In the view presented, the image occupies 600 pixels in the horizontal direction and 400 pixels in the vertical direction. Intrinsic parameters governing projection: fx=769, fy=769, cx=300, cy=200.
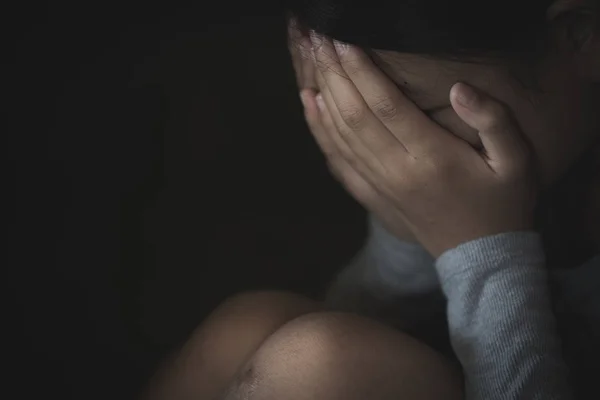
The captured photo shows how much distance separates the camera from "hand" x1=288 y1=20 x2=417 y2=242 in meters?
0.64

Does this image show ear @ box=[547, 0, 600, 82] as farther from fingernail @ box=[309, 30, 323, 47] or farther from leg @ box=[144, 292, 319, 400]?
leg @ box=[144, 292, 319, 400]

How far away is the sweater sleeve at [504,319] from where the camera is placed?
0.57 metres

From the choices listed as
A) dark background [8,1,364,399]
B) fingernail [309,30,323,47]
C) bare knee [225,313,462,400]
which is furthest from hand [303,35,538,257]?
dark background [8,1,364,399]

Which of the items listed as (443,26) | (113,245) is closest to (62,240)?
(113,245)

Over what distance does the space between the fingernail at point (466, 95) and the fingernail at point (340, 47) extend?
3.3 inches

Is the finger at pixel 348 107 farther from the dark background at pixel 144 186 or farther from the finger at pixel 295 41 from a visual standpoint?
the dark background at pixel 144 186

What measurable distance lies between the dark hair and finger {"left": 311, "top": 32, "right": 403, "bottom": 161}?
0.05 m

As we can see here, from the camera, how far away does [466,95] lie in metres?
0.56

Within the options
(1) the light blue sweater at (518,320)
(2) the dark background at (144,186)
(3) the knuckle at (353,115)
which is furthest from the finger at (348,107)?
(2) the dark background at (144,186)

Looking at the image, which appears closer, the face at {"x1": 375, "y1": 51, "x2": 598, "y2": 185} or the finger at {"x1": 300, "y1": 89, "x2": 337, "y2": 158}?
the face at {"x1": 375, "y1": 51, "x2": 598, "y2": 185}

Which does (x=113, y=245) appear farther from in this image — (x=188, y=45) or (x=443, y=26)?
(x=443, y=26)

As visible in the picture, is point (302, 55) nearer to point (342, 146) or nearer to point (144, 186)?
point (342, 146)

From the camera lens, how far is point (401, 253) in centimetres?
79

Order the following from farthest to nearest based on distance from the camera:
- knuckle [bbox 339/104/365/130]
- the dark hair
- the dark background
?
the dark background → knuckle [bbox 339/104/365/130] → the dark hair
